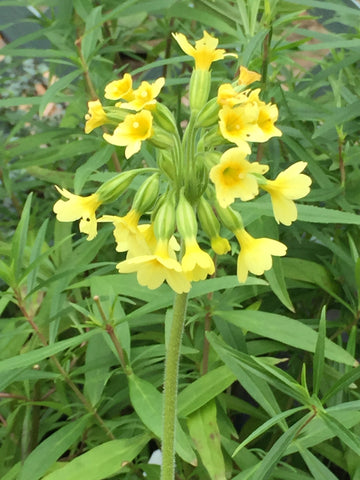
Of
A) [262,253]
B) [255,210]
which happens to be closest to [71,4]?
[255,210]

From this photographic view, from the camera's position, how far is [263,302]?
3.02ft

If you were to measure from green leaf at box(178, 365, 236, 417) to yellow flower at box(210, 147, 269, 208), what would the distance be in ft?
1.04

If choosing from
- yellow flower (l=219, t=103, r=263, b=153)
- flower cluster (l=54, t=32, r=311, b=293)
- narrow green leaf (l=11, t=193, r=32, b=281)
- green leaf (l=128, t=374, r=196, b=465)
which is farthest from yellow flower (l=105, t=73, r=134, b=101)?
green leaf (l=128, t=374, r=196, b=465)

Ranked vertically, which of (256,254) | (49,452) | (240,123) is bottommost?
(49,452)

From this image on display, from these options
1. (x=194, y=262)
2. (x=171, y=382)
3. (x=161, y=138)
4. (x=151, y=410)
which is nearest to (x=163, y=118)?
(x=161, y=138)

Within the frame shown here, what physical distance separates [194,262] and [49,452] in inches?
15.0

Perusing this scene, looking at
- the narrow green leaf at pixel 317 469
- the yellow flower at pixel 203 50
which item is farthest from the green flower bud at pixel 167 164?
the narrow green leaf at pixel 317 469

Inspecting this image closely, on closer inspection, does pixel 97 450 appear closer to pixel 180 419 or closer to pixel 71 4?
pixel 180 419

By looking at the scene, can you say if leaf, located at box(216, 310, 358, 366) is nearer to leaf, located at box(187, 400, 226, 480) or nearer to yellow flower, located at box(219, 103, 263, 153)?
leaf, located at box(187, 400, 226, 480)

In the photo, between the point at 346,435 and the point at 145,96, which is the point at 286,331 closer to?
the point at 346,435

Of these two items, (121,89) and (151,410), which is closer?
(121,89)

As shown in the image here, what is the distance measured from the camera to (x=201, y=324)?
2.79 feet

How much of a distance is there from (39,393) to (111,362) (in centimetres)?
14

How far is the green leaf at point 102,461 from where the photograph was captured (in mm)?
654
